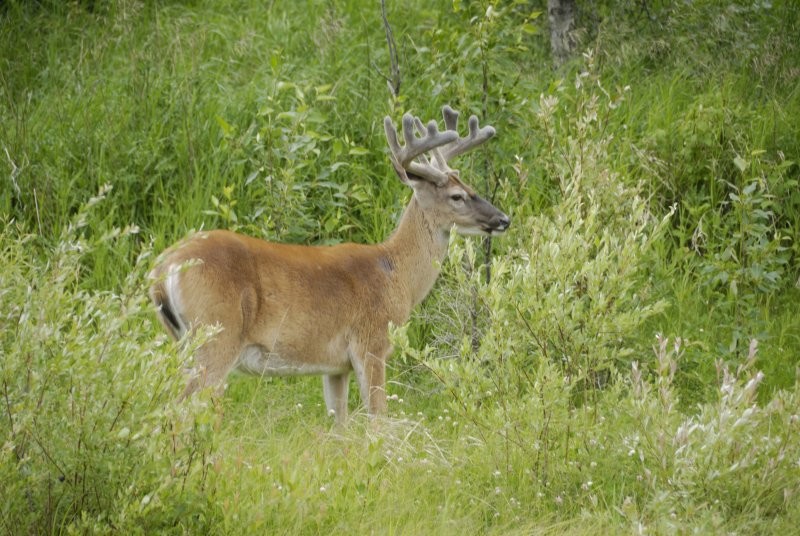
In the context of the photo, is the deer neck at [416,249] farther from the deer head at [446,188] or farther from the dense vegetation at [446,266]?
→ the dense vegetation at [446,266]

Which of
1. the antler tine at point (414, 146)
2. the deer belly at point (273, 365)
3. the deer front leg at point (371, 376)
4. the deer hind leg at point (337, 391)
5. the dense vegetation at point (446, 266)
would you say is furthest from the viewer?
the antler tine at point (414, 146)

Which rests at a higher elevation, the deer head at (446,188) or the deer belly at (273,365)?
the deer head at (446,188)

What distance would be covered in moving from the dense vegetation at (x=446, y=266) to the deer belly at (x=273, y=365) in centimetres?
21

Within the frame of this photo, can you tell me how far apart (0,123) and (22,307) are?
3.76 m

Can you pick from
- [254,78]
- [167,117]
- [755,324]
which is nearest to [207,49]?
[254,78]

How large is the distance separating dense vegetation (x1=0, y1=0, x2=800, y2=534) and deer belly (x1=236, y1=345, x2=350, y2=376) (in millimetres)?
214

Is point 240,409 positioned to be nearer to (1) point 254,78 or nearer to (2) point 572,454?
(2) point 572,454

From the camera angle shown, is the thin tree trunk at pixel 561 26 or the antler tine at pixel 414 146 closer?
the antler tine at pixel 414 146

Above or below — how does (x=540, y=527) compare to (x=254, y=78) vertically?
below

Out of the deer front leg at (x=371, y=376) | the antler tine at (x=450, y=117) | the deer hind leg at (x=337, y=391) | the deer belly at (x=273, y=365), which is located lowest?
the deer hind leg at (x=337, y=391)

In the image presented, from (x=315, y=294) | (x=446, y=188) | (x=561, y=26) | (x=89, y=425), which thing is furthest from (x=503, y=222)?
(x=89, y=425)

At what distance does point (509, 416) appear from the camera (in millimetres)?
5043

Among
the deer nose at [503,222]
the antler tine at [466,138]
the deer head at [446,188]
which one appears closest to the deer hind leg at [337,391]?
the deer head at [446,188]

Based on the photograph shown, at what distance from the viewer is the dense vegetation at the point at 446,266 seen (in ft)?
13.8
